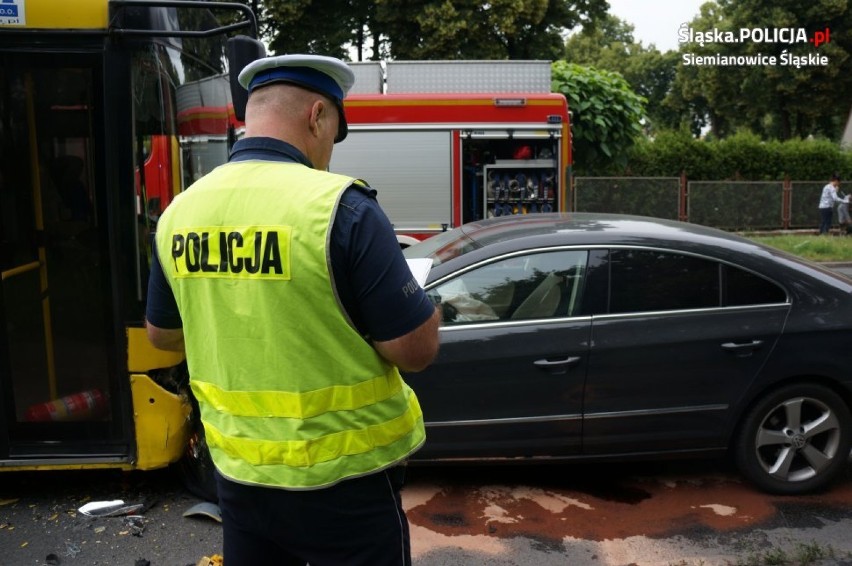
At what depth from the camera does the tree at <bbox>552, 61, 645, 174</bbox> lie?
583 inches

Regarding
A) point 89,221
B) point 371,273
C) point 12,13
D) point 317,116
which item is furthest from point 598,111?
point 371,273

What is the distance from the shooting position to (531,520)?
4.20 meters

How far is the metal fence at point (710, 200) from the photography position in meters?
21.6

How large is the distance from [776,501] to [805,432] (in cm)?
39

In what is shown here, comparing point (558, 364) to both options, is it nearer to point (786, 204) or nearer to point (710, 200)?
point (710, 200)

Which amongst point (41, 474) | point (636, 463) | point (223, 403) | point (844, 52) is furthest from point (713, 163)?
point (223, 403)

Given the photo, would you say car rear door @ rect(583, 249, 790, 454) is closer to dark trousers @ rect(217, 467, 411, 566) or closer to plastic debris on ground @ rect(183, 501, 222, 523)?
plastic debris on ground @ rect(183, 501, 222, 523)

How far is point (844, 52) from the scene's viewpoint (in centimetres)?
3378

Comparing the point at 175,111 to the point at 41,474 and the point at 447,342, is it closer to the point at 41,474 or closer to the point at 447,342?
the point at 447,342

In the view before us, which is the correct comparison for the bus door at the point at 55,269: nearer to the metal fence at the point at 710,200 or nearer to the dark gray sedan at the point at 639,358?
the dark gray sedan at the point at 639,358

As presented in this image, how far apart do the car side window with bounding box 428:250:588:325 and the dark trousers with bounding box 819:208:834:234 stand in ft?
64.8

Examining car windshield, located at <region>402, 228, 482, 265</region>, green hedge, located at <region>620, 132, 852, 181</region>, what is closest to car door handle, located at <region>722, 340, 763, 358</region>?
car windshield, located at <region>402, 228, 482, 265</region>

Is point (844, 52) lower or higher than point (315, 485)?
higher

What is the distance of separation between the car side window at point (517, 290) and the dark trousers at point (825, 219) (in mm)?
19740
